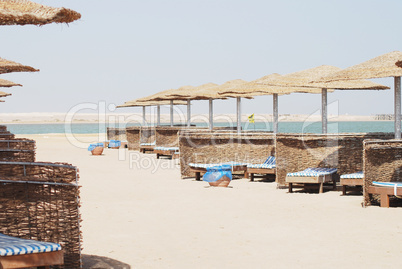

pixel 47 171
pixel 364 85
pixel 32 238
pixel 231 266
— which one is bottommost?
pixel 231 266

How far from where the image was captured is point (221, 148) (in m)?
13.9

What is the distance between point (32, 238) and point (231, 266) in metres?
1.84

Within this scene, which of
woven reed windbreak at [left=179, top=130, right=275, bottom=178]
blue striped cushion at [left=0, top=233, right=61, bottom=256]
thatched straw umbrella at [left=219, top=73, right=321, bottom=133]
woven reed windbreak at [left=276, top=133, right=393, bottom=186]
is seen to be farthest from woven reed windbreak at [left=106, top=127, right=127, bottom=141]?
blue striped cushion at [left=0, top=233, right=61, bottom=256]

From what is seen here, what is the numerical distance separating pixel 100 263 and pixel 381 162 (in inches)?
209

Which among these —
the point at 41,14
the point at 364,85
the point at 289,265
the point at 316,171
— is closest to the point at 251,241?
the point at 289,265

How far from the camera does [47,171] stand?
15.6 ft

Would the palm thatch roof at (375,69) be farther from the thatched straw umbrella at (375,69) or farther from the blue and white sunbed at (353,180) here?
the blue and white sunbed at (353,180)

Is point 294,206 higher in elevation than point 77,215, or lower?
lower

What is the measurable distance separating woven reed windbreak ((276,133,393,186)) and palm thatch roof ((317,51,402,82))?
164cm

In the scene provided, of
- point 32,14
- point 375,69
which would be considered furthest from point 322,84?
point 32,14

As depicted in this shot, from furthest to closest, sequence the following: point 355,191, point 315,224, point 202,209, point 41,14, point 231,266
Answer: point 355,191
point 202,209
point 315,224
point 231,266
point 41,14

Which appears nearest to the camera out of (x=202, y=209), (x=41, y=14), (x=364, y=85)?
(x=41, y=14)

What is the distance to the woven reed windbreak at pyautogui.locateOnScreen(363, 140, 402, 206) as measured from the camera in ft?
29.4

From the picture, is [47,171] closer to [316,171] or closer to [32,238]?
[32,238]
